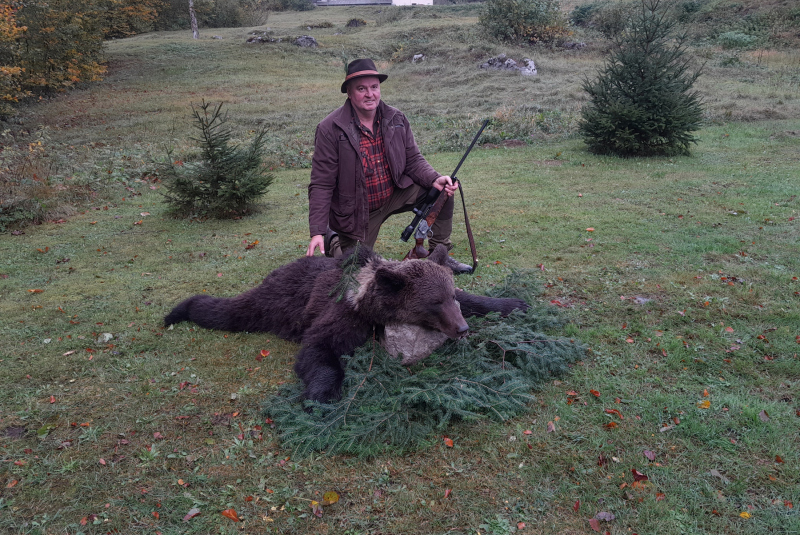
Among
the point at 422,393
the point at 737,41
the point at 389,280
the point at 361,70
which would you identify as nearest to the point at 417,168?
the point at 361,70

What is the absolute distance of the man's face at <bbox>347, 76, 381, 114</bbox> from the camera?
18.0ft

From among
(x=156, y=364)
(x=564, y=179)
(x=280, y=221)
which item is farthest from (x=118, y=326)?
(x=564, y=179)

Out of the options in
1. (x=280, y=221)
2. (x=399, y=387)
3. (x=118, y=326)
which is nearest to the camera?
(x=399, y=387)

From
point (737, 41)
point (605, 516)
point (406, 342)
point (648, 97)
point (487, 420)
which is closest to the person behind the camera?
point (605, 516)

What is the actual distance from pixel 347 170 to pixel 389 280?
2071mm

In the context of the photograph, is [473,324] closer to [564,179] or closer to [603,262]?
[603,262]

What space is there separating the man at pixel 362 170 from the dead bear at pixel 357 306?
674 millimetres

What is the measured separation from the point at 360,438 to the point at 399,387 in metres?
0.56

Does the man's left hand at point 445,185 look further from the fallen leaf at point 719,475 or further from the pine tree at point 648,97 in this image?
the pine tree at point 648,97

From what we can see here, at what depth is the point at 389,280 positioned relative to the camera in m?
4.27

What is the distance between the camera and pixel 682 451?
3389 millimetres

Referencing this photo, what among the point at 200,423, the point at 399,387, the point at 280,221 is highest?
the point at 399,387

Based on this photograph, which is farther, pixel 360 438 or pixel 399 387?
pixel 399 387

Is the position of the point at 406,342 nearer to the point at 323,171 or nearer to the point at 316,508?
the point at 316,508
